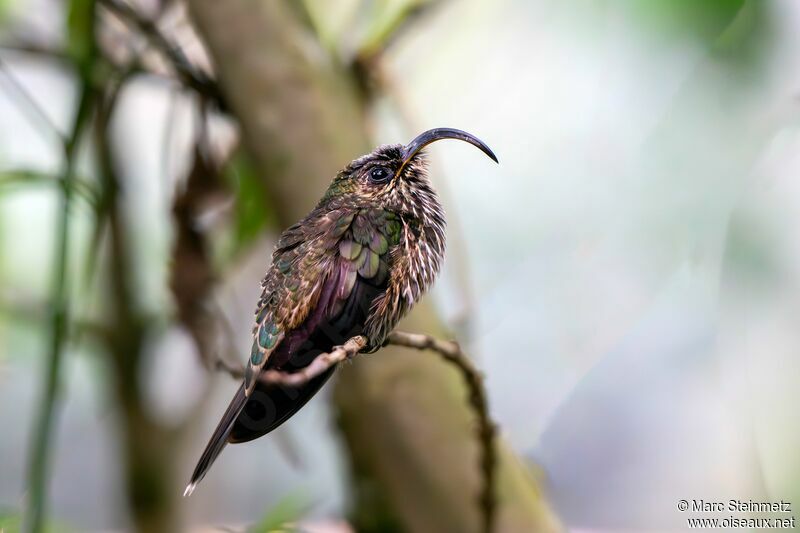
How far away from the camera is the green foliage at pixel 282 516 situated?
770 millimetres

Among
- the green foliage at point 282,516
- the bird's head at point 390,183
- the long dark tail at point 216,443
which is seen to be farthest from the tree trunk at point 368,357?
the long dark tail at point 216,443

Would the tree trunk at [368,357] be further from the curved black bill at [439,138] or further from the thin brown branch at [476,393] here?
the curved black bill at [439,138]

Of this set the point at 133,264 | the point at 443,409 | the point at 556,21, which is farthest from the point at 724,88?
the point at 133,264

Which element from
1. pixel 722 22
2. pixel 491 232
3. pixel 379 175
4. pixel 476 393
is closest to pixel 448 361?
pixel 476 393

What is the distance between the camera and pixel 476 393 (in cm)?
68

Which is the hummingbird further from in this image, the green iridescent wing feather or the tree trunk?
the tree trunk

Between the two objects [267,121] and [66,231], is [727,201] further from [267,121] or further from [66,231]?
[66,231]

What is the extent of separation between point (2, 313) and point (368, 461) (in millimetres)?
816

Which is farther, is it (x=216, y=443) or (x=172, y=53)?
(x=172, y=53)

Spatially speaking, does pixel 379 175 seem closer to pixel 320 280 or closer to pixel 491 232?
pixel 320 280

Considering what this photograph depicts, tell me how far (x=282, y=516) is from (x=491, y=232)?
22.1 inches

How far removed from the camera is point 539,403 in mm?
1162

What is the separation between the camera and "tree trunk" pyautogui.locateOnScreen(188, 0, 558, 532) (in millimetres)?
961

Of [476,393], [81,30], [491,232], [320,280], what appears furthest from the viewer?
[491,232]
